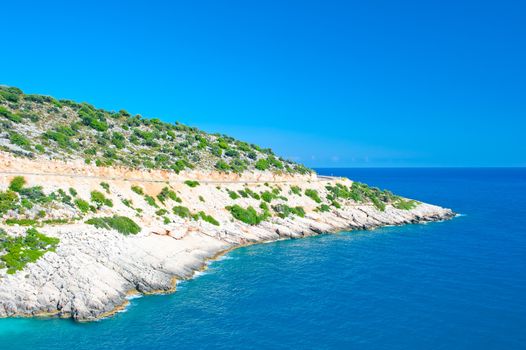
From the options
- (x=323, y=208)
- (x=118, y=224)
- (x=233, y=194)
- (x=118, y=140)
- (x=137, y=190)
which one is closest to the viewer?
(x=118, y=224)

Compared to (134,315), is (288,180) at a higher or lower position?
higher

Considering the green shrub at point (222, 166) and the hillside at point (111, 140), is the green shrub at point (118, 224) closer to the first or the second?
the hillside at point (111, 140)

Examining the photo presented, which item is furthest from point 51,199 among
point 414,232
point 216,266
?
point 414,232

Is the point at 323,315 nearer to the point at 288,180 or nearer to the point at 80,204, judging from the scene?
the point at 80,204

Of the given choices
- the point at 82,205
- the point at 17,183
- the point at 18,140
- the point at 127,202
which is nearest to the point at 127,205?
the point at 127,202

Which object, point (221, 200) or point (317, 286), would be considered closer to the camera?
point (317, 286)

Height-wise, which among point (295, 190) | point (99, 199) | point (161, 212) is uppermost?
point (295, 190)

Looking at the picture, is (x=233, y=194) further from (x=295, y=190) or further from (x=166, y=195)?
(x=295, y=190)
